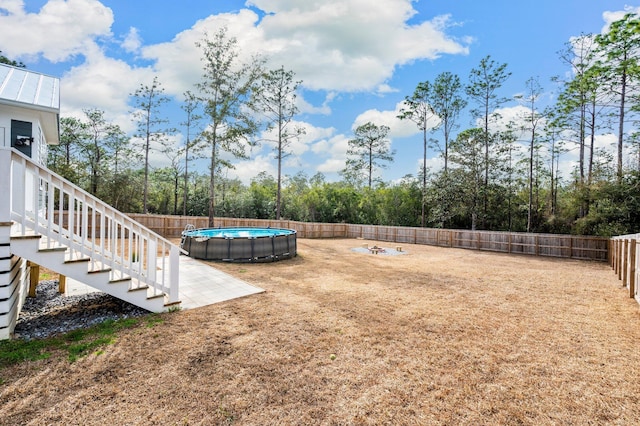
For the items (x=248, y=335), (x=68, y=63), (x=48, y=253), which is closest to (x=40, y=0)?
(x=68, y=63)

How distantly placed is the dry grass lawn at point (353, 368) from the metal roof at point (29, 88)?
4.16 meters

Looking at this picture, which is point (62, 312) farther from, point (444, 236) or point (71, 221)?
point (444, 236)

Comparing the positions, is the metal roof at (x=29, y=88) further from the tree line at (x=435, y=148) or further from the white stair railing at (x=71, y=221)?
the tree line at (x=435, y=148)

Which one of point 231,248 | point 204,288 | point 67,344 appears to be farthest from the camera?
point 231,248

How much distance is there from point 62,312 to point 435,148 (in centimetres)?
1918

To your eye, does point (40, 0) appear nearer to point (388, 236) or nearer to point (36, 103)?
point (36, 103)

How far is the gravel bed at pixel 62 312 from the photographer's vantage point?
11.3 feet

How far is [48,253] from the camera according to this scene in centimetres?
319

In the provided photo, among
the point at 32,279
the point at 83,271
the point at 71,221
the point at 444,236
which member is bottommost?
the point at 444,236

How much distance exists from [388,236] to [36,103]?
15.8 m

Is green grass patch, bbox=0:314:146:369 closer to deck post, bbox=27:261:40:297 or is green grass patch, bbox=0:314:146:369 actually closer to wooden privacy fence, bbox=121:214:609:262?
deck post, bbox=27:261:40:297

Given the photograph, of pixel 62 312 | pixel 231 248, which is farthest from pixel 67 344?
pixel 231 248

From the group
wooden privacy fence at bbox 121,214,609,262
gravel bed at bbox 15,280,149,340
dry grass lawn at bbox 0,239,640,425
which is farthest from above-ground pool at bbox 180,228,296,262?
wooden privacy fence at bbox 121,214,609,262

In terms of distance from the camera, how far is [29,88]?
4.93m
